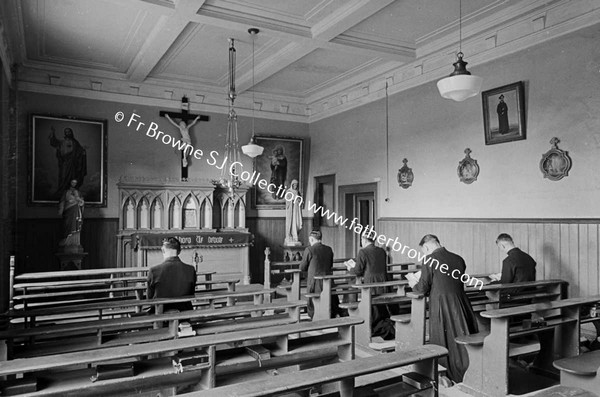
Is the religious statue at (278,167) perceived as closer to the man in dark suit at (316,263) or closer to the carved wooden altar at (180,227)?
the carved wooden altar at (180,227)

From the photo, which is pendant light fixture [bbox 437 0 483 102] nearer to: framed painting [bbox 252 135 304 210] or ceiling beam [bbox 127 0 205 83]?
ceiling beam [bbox 127 0 205 83]

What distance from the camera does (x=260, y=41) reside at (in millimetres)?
8023

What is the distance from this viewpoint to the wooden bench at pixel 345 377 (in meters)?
2.13

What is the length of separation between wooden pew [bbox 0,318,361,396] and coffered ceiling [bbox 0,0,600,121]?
4.72 meters

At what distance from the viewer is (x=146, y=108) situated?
10.3 meters

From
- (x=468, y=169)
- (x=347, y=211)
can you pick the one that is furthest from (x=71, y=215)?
(x=468, y=169)

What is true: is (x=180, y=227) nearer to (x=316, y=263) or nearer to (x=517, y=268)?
(x=316, y=263)

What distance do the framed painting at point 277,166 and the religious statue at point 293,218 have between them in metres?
0.52

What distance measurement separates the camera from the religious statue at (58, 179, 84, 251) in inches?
345

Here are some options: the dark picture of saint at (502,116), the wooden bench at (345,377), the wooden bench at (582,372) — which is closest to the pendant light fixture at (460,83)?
the dark picture of saint at (502,116)

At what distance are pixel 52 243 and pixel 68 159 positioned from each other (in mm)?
1698

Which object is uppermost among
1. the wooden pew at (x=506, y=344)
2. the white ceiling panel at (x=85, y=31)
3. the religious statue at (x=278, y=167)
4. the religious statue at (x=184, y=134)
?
the white ceiling panel at (x=85, y=31)

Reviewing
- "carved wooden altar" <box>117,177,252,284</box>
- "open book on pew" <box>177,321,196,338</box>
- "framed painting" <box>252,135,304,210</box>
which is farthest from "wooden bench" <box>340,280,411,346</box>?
"framed painting" <box>252,135,304,210</box>

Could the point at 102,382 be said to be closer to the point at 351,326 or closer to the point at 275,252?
the point at 351,326
